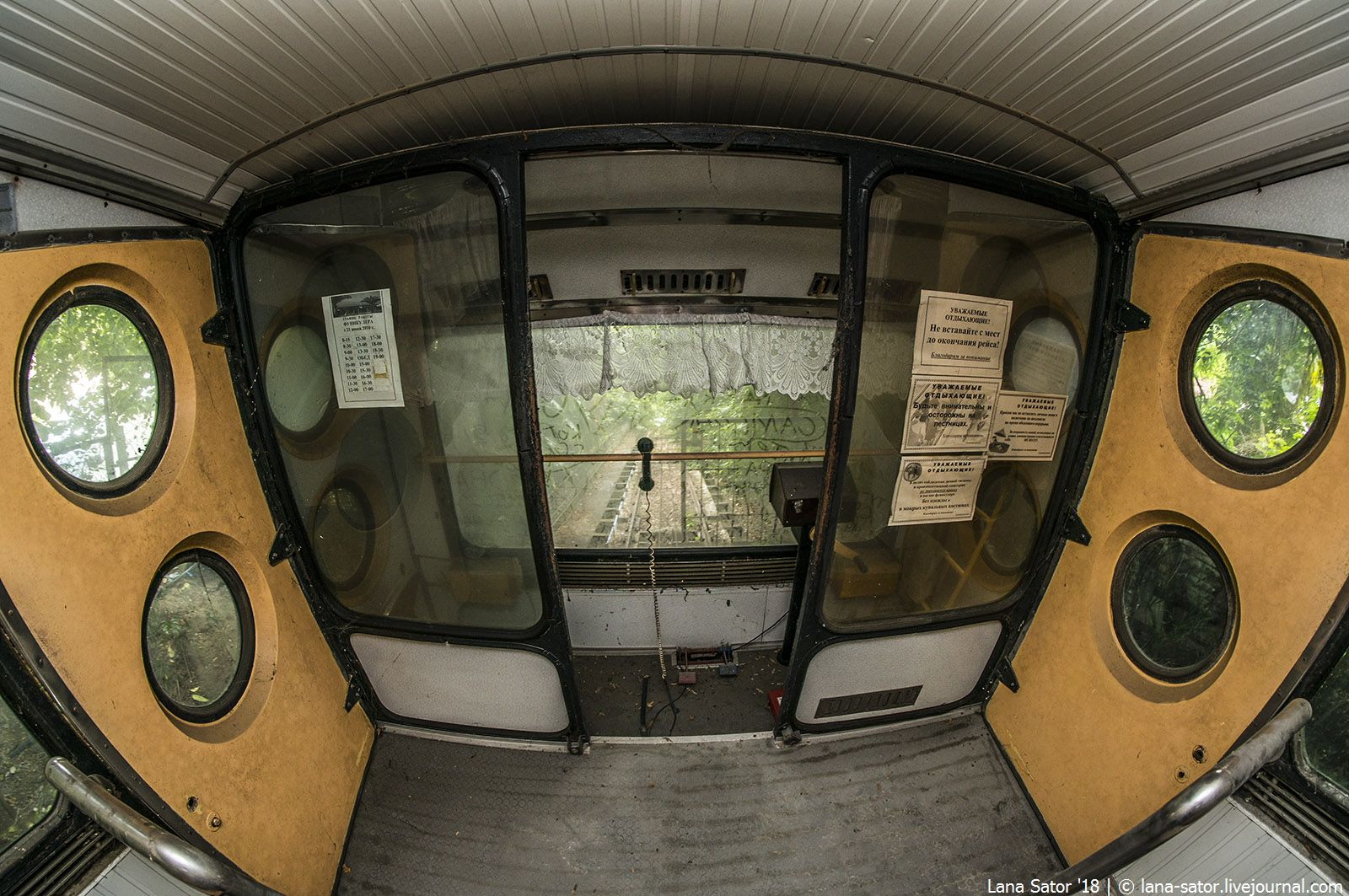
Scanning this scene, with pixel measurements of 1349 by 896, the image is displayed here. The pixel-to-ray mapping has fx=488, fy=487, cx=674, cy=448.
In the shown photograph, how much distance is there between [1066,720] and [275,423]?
3.72 meters

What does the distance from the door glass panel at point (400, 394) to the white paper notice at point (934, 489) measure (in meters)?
1.61

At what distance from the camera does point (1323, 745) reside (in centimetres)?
144

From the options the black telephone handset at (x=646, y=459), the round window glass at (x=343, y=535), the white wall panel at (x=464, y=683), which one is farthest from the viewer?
the black telephone handset at (x=646, y=459)

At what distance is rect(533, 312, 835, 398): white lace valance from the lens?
2.77 metres

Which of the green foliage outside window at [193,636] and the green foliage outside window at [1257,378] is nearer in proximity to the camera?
the green foliage outside window at [1257,378]

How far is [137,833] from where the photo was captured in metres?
1.28

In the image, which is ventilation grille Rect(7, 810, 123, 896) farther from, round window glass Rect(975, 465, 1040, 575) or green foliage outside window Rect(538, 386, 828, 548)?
round window glass Rect(975, 465, 1040, 575)

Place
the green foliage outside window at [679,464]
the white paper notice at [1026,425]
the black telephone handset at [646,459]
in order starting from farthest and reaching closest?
1. the green foliage outside window at [679,464]
2. the black telephone handset at [646,459]
3. the white paper notice at [1026,425]

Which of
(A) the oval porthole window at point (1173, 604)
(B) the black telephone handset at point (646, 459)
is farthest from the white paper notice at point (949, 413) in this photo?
(B) the black telephone handset at point (646, 459)

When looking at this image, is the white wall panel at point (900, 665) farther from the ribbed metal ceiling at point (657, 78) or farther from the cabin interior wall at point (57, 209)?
the cabin interior wall at point (57, 209)

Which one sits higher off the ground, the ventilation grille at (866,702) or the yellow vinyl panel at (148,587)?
the yellow vinyl panel at (148,587)

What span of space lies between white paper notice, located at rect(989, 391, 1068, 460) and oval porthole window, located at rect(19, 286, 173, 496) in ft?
10.6

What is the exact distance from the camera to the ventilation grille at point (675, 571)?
10.8ft

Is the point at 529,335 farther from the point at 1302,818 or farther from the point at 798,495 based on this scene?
the point at 1302,818
